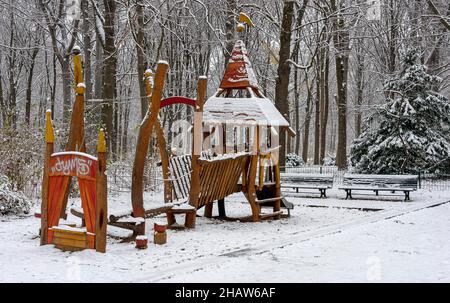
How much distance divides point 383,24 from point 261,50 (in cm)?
746

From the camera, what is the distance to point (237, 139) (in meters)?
16.2

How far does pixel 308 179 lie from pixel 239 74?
6669mm

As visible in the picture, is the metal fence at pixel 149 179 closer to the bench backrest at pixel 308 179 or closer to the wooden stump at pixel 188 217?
the wooden stump at pixel 188 217

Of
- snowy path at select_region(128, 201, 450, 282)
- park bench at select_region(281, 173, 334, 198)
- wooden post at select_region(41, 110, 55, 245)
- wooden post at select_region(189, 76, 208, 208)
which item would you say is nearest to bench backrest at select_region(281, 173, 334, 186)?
park bench at select_region(281, 173, 334, 198)

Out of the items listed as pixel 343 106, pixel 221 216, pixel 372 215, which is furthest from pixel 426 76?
pixel 221 216

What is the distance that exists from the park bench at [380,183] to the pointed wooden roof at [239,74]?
6.15 metres

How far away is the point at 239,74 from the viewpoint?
1302 cm

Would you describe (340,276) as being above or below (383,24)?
below

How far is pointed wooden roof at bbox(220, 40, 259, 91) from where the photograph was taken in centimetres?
1292

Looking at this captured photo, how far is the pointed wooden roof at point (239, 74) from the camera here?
12922 millimetres

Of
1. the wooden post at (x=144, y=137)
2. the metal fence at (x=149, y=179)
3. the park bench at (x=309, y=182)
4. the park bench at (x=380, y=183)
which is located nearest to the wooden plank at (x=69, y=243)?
the wooden post at (x=144, y=137)

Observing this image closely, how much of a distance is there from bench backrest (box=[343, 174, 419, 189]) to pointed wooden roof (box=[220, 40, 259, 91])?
6.33 metres

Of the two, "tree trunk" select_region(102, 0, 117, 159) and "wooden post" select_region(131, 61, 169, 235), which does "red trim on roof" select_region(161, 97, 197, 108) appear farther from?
"tree trunk" select_region(102, 0, 117, 159)

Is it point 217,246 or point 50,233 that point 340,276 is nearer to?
point 217,246
